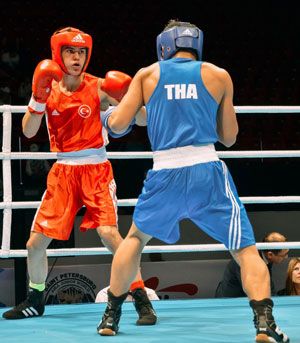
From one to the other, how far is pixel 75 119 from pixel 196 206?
846mm

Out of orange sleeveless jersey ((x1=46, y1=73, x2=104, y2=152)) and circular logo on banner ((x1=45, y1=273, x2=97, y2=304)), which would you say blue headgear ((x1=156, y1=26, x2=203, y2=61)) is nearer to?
orange sleeveless jersey ((x1=46, y1=73, x2=104, y2=152))

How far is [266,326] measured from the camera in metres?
2.27

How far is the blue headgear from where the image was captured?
2.51 meters

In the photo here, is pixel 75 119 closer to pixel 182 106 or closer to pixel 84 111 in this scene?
pixel 84 111

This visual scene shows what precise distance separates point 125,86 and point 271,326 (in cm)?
117

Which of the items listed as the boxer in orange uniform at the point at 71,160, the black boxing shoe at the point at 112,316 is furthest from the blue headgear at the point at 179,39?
the black boxing shoe at the point at 112,316

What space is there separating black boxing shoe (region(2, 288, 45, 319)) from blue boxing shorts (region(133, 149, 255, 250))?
0.83 meters

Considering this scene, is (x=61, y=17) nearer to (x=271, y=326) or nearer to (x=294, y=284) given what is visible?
(x=294, y=284)

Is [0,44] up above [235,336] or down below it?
above

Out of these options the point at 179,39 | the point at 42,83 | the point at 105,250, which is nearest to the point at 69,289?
the point at 105,250

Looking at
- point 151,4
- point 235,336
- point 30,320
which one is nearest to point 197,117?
point 235,336

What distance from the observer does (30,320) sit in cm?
299

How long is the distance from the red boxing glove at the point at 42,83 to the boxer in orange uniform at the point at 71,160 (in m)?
0.01

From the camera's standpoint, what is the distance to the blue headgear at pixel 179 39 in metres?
2.51
